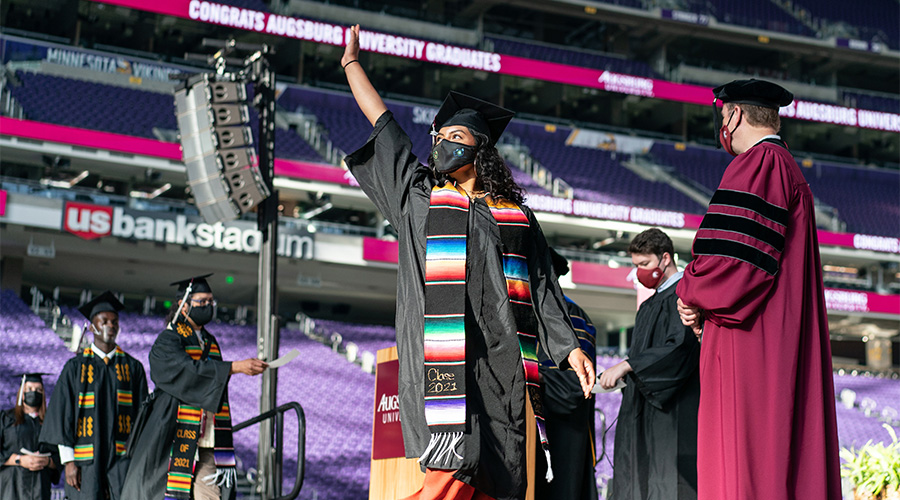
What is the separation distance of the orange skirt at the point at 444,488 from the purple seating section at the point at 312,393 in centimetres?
998

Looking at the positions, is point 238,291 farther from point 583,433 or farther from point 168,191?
point 583,433

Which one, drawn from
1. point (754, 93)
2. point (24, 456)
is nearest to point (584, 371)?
point (754, 93)

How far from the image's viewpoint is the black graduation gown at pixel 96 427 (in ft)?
20.0

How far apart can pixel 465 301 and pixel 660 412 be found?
87.7 inches

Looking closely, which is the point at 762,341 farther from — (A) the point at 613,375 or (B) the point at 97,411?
(B) the point at 97,411

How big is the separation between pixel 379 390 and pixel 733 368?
3.30 metres

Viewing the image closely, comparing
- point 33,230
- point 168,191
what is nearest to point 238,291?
point 168,191

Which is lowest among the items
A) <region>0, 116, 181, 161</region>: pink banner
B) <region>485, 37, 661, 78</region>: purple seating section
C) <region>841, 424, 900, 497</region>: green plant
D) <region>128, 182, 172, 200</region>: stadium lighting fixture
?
<region>841, 424, 900, 497</region>: green plant

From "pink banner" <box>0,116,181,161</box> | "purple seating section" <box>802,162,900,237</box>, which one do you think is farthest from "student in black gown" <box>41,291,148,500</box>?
"purple seating section" <box>802,162,900,237</box>

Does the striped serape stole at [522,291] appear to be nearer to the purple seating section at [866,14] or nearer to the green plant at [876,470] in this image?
the green plant at [876,470]

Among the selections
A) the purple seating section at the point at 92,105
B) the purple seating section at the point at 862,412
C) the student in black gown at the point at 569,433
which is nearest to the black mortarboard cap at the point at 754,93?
the student in black gown at the point at 569,433

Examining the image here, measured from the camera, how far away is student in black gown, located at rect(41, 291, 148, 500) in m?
6.11

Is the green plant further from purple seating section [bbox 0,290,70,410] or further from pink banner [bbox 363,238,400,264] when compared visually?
pink banner [bbox 363,238,400,264]

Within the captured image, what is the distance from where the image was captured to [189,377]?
17.7 ft
